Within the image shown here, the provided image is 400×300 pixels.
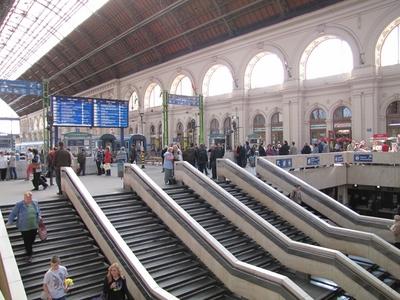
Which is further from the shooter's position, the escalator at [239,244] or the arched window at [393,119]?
the arched window at [393,119]

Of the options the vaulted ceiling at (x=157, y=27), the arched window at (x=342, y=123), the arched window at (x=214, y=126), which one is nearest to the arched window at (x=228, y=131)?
the arched window at (x=214, y=126)

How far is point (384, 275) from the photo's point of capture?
9.89 metres

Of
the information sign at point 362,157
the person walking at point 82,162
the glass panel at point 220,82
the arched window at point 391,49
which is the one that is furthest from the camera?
the glass panel at point 220,82

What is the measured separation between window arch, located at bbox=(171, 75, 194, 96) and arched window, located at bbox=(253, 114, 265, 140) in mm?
8723

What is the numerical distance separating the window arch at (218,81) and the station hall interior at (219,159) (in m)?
0.13

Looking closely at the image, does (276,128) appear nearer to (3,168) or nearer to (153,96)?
(153,96)

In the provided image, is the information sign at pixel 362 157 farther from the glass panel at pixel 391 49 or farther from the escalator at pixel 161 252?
the escalator at pixel 161 252

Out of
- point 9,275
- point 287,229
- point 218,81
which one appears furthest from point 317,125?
point 9,275

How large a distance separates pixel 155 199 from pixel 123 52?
34.3 m

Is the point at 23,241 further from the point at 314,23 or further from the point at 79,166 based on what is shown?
the point at 314,23

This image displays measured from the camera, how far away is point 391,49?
22297 millimetres

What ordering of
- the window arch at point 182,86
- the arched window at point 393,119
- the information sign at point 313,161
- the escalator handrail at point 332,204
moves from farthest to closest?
the window arch at point 182,86
the arched window at point 393,119
the information sign at point 313,161
the escalator handrail at point 332,204

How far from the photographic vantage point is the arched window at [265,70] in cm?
2894

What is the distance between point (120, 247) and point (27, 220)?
188 centimetres
